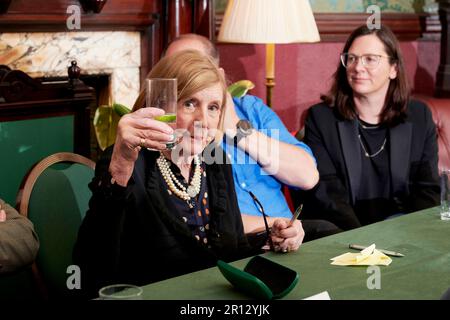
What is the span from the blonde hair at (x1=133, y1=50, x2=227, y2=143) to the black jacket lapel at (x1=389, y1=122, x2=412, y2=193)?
125 cm

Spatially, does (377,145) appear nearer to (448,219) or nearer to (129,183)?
(448,219)

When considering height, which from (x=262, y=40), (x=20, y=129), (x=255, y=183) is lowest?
(x=255, y=183)

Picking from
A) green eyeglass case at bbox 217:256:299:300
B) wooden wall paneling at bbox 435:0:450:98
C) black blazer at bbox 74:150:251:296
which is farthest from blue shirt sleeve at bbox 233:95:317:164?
wooden wall paneling at bbox 435:0:450:98

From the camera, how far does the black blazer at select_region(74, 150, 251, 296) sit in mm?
1844

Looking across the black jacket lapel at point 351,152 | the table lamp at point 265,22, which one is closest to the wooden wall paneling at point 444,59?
the table lamp at point 265,22

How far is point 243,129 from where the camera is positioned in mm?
2730

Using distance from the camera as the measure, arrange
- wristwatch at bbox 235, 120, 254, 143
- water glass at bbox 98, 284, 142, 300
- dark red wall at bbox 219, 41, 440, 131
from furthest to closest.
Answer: dark red wall at bbox 219, 41, 440, 131 → wristwatch at bbox 235, 120, 254, 143 → water glass at bbox 98, 284, 142, 300

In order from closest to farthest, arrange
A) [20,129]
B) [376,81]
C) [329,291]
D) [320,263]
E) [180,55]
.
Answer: [329,291], [320,263], [180,55], [20,129], [376,81]

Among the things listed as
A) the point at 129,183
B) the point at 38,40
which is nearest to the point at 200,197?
the point at 129,183

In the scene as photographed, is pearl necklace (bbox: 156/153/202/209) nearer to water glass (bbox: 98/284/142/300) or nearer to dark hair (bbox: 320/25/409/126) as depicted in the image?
water glass (bbox: 98/284/142/300)

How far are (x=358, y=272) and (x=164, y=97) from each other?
0.63 meters

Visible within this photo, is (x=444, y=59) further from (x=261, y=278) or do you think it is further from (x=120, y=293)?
(x=120, y=293)

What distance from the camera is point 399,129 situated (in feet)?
10.4
